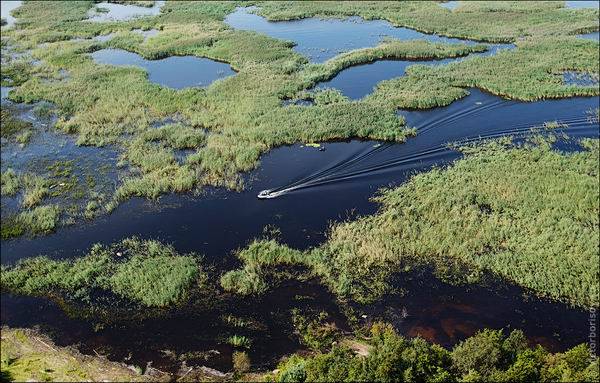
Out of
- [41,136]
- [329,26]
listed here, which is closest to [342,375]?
[41,136]

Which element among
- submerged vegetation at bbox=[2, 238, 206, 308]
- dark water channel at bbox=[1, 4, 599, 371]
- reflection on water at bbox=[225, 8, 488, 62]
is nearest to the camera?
dark water channel at bbox=[1, 4, 599, 371]

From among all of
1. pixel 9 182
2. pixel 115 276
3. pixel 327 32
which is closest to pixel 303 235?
pixel 115 276

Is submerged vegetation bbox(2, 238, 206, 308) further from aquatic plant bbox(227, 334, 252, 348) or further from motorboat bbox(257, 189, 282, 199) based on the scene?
motorboat bbox(257, 189, 282, 199)

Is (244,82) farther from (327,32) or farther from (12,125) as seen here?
(327,32)

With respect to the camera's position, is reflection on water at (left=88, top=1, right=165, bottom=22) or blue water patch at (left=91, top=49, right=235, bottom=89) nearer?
blue water patch at (left=91, top=49, right=235, bottom=89)

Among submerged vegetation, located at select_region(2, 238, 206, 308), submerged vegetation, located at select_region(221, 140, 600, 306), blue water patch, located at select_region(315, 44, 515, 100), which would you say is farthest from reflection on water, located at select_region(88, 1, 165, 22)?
submerged vegetation, located at select_region(221, 140, 600, 306)

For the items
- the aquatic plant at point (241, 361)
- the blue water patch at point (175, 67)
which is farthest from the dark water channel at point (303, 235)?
the blue water patch at point (175, 67)
